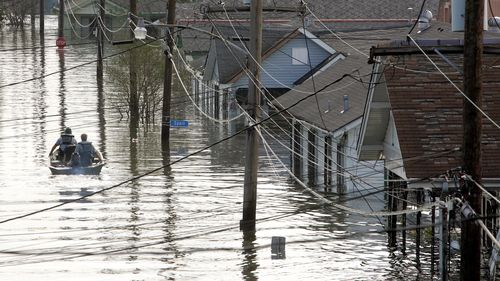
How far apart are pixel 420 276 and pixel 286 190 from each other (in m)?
13.3

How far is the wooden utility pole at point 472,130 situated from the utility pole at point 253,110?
44.6 ft

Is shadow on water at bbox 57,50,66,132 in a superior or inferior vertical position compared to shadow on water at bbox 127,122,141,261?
superior

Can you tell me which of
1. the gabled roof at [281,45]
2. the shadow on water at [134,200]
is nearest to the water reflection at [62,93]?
the shadow on water at [134,200]

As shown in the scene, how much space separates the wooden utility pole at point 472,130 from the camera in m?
18.3

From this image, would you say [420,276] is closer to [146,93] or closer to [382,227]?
[382,227]

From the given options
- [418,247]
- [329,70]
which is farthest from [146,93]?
[418,247]

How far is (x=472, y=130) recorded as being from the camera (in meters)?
18.3

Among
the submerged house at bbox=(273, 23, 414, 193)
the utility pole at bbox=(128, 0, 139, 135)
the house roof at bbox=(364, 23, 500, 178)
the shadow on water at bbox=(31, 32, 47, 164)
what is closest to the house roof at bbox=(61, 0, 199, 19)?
the shadow on water at bbox=(31, 32, 47, 164)

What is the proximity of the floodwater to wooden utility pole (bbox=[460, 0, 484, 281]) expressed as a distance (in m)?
9.09

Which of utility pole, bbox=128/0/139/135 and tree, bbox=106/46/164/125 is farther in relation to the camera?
tree, bbox=106/46/164/125

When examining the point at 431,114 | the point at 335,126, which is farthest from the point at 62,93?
the point at 431,114

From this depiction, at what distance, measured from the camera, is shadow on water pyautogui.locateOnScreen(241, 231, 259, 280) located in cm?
2820

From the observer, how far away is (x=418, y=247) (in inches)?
1146

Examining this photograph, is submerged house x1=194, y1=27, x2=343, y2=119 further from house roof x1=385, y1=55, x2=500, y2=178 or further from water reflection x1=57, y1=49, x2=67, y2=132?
house roof x1=385, y1=55, x2=500, y2=178
